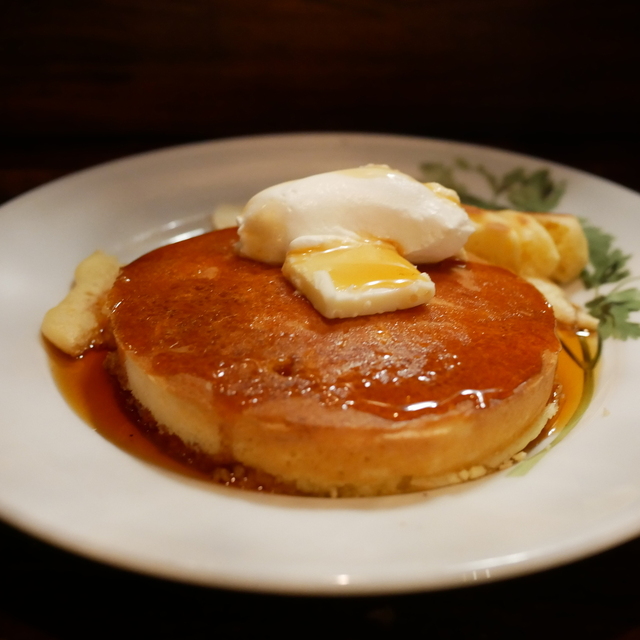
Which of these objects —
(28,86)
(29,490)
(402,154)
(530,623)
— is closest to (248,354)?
(29,490)

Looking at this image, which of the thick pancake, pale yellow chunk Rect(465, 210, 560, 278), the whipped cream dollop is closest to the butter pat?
the whipped cream dollop

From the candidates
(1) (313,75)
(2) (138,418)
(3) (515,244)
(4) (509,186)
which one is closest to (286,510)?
(2) (138,418)

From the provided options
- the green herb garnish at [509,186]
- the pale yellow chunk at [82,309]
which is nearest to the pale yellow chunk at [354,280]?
the pale yellow chunk at [82,309]

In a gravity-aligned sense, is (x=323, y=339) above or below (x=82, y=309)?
above

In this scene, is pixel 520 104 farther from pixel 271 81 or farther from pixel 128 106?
pixel 128 106

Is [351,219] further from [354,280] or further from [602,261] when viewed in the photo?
[602,261]

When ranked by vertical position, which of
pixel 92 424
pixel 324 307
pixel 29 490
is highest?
pixel 324 307
